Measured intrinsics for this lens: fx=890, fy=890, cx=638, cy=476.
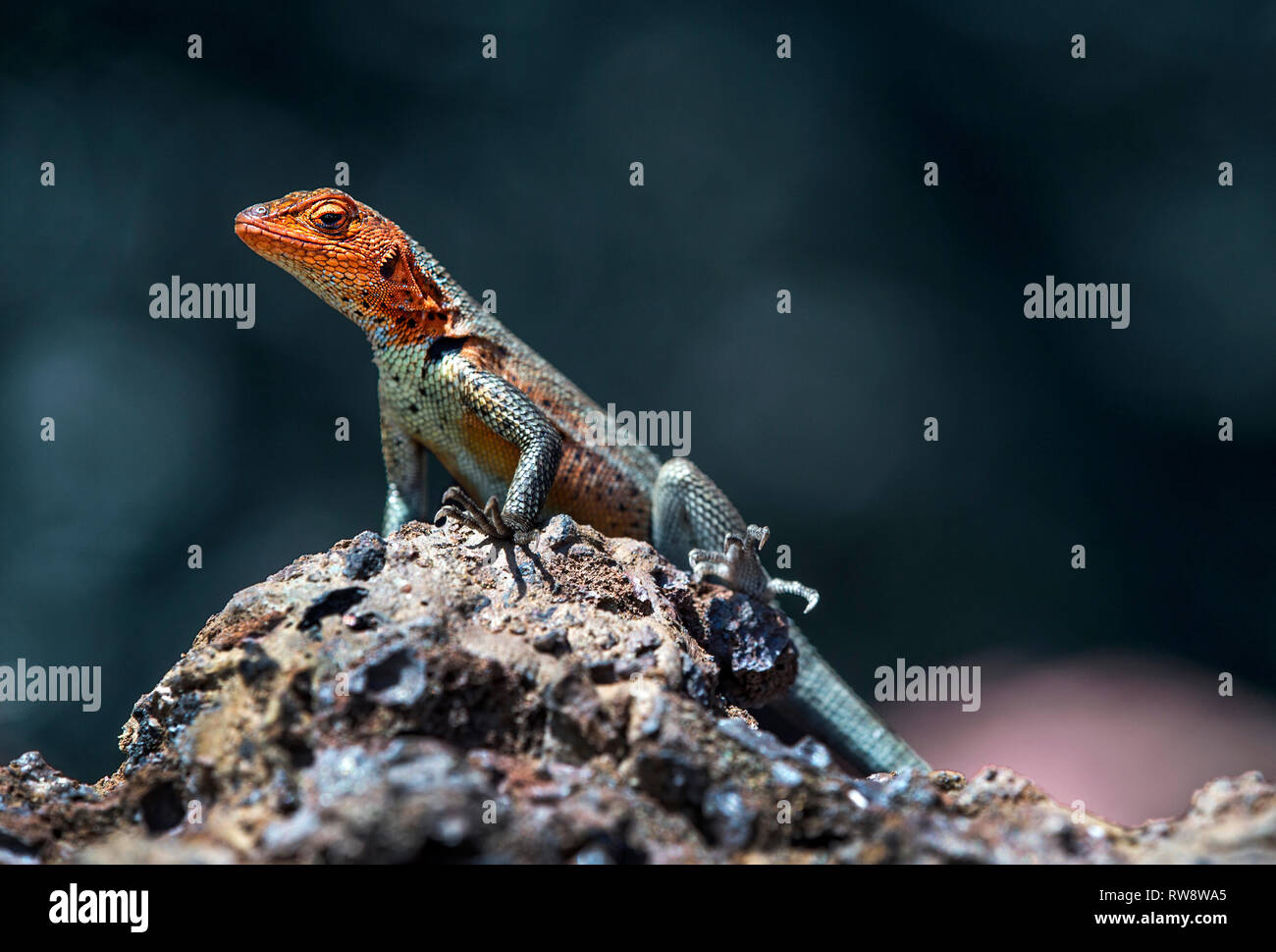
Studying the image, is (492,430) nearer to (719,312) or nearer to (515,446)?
(515,446)

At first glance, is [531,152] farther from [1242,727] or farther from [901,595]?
[1242,727]

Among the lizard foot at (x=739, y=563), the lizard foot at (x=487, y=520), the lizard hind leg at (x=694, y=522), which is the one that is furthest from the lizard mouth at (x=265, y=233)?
the lizard foot at (x=739, y=563)

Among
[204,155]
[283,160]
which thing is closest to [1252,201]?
[283,160]

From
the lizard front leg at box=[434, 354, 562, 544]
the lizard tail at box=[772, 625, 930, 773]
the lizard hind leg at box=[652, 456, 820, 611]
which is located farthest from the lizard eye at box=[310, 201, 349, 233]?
the lizard tail at box=[772, 625, 930, 773]

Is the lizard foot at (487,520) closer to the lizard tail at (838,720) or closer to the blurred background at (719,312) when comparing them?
the lizard tail at (838,720)

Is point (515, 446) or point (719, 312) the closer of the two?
point (515, 446)

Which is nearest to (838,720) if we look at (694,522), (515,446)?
(694,522)
